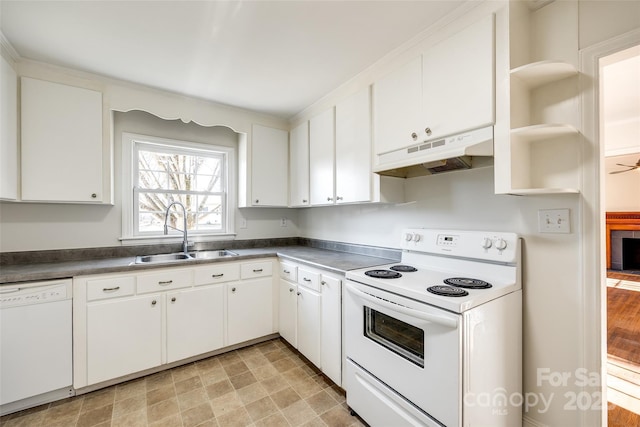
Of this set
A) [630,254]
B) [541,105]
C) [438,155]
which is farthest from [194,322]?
[630,254]

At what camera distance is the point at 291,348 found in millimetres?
2613

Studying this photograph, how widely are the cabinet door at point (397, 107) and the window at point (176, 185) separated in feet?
6.14

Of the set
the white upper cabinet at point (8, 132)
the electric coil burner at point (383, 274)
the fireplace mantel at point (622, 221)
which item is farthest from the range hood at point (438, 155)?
the fireplace mantel at point (622, 221)

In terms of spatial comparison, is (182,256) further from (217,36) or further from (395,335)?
(395,335)

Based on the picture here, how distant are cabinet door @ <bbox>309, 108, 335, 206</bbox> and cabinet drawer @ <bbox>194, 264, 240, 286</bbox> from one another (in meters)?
1.02

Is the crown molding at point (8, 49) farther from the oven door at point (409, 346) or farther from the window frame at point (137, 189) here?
the oven door at point (409, 346)

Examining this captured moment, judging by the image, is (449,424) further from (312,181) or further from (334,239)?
(312,181)

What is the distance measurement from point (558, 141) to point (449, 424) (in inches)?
58.5

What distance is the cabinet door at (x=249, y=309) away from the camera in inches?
98.6

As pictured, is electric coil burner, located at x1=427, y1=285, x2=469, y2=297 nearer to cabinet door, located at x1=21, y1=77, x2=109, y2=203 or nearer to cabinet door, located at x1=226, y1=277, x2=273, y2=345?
cabinet door, located at x1=226, y1=277, x2=273, y2=345

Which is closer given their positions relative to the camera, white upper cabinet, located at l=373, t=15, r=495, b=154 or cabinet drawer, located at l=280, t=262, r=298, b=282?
white upper cabinet, located at l=373, t=15, r=495, b=154

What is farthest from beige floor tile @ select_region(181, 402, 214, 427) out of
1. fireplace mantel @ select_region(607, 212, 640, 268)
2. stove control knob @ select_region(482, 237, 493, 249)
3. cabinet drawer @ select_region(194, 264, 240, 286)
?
fireplace mantel @ select_region(607, 212, 640, 268)

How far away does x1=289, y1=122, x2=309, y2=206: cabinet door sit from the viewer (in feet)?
9.64

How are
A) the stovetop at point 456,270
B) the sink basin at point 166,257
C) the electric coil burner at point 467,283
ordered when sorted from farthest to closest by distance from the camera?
1. the sink basin at point 166,257
2. the electric coil burner at point 467,283
3. the stovetop at point 456,270
